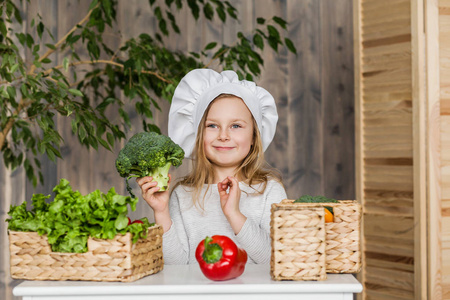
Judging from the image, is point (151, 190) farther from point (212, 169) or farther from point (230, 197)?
point (212, 169)

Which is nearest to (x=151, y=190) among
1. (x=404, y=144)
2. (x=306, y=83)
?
(x=404, y=144)

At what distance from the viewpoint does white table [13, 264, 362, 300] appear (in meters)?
1.24

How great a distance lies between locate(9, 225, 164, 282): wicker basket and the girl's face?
65 centimetres

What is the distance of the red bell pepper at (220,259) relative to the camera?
1.28 meters

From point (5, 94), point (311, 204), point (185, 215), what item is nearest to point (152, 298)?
point (311, 204)

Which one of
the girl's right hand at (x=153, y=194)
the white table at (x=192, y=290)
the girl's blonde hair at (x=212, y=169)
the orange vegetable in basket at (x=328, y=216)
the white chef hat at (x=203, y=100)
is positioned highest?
the white chef hat at (x=203, y=100)

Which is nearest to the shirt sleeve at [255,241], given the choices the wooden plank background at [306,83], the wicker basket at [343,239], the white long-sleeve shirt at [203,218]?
the white long-sleeve shirt at [203,218]

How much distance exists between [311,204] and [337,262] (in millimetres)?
166

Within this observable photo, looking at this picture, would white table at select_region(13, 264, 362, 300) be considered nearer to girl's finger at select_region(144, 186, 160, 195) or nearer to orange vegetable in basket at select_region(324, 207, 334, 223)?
orange vegetable in basket at select_region(324, 207, 334, 223)

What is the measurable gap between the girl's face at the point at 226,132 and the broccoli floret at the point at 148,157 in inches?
14.3

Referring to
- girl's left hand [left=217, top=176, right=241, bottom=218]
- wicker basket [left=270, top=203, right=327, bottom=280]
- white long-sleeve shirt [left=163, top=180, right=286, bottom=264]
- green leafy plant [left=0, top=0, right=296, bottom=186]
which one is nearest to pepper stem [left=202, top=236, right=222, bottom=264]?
wicker basket [left=270, top=203, right=327, bottom=280]

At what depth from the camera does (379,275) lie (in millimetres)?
2982

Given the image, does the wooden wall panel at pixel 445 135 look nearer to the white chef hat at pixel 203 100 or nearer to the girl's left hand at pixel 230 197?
the white chef hat at pixel 203 100

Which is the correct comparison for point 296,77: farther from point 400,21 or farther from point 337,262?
point 337,262
